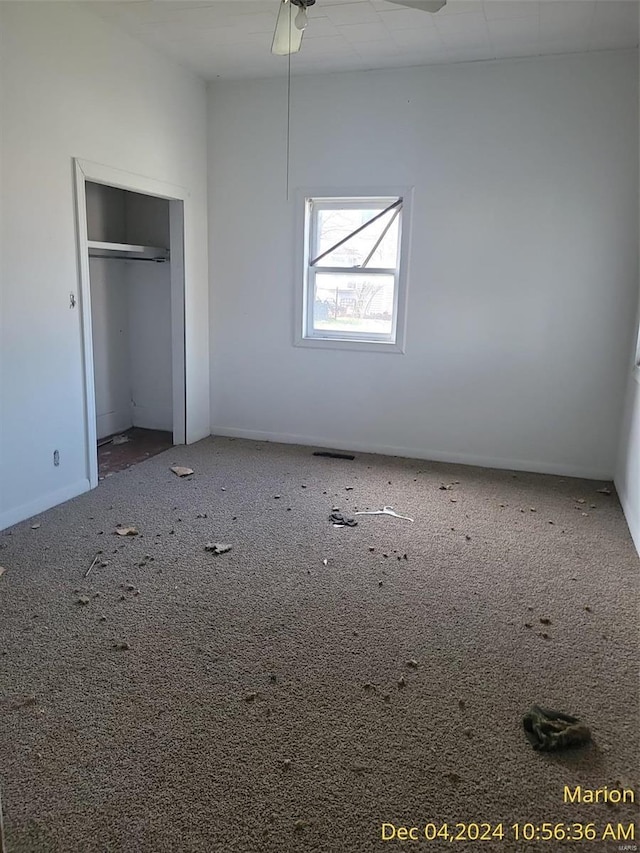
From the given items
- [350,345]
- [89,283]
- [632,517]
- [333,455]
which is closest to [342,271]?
[350,345]

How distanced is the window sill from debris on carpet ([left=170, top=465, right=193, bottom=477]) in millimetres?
1422

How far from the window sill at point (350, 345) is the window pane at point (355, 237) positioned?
→ 61 cm

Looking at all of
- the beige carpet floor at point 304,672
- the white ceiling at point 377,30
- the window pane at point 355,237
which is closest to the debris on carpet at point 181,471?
the beige carpet floor at point 304,672

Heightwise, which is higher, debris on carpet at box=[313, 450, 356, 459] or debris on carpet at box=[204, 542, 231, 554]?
debris on carpet at box=[313, 450, 356, 459]

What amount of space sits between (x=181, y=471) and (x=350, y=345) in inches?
66.4

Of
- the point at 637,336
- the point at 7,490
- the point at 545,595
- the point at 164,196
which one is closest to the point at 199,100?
the point at 164,196

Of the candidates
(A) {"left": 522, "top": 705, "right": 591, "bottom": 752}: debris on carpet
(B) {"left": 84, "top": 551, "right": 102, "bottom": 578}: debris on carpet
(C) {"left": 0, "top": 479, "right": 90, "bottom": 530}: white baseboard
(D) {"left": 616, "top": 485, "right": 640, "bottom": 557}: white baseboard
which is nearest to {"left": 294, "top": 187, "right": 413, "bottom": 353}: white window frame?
(D) {"left": 616, "top": 485, "right": 640, "bottom": 557}: white baseboard

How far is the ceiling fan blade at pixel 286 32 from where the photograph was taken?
2805 millimetres

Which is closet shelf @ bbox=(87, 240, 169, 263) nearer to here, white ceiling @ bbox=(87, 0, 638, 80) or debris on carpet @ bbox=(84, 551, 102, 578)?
white ceiling @ bbox=(87, 0, 638, 80)

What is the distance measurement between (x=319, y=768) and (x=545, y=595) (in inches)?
59.0

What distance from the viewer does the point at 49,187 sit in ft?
11.5

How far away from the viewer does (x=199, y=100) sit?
4.89 m

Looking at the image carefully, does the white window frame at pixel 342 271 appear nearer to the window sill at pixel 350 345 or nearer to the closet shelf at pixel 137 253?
the window sill at pixel 350 345

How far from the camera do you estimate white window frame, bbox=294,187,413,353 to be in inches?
185
